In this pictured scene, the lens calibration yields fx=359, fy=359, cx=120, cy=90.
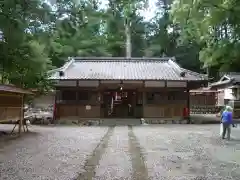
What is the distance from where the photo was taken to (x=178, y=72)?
26172 millimetres

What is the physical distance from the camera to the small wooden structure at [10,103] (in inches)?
569

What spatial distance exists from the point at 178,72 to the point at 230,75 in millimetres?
4685

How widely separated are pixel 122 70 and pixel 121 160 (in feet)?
59.7

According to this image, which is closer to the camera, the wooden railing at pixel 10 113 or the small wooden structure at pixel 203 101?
the wooden railing at pixel 10 113

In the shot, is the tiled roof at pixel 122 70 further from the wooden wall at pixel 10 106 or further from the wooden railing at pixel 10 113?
the wooden railing at pixel 10 113

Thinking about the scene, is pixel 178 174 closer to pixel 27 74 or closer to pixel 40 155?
pixel 40 155

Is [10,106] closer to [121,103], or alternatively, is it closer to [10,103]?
[10,103]

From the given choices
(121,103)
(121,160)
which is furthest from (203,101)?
(121,160)

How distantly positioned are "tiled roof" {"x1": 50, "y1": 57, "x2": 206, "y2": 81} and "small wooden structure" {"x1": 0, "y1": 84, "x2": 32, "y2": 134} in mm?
7389

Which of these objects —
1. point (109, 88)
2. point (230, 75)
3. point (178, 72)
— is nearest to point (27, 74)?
point (109, 88)

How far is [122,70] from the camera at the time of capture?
27266 mm

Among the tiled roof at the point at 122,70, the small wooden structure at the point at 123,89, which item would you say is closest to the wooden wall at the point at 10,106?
the small wooden structure at the point at 123,89

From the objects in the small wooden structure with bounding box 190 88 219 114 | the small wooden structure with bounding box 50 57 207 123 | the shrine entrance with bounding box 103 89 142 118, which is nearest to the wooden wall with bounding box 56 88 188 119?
the small wooden structure with bounding box 50 57 207 123

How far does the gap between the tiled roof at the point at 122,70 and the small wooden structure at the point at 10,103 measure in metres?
7.39
